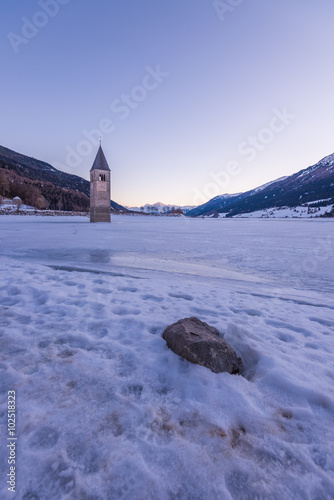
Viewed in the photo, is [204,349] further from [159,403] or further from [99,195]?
[99,195]

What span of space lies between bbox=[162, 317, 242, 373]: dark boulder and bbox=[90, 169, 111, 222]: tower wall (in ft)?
195

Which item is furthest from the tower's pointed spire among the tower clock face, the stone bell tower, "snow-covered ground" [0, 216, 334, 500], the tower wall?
"snow-covered ground" [0, 216, 334, 500]

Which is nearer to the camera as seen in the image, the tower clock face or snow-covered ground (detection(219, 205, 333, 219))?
the tower clock face

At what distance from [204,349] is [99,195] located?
204ft

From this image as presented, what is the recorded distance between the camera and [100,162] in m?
61.0

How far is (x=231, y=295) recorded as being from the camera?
5008 mm

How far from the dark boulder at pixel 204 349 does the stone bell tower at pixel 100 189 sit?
5958 cm

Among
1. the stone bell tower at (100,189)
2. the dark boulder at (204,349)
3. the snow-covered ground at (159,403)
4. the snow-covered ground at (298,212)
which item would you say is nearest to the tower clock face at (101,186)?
the stone bell tower at (100,189)

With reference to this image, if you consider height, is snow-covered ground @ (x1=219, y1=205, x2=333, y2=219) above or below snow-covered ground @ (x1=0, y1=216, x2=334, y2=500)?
above

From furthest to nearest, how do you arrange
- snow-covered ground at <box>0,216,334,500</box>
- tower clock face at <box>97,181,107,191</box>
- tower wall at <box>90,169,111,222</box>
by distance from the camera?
tower clock face at <box>97,181,107,191</box>, tower wall at <box>90,169,111,222</box>, snow-covered ground at <box>0,216,334,500</box>

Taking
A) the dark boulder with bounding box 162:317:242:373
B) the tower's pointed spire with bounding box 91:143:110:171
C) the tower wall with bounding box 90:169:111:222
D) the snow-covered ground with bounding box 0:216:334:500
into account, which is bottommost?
the snow-covered ground with bounding box 0:216:334:500

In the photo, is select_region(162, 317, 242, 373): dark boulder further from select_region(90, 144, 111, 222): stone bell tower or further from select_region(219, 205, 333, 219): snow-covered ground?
select_region(219, 205, 333, 219): snow-covered ground

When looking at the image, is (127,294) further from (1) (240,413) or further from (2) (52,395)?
(1) (240,413)

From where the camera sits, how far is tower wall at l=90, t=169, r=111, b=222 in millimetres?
59719
